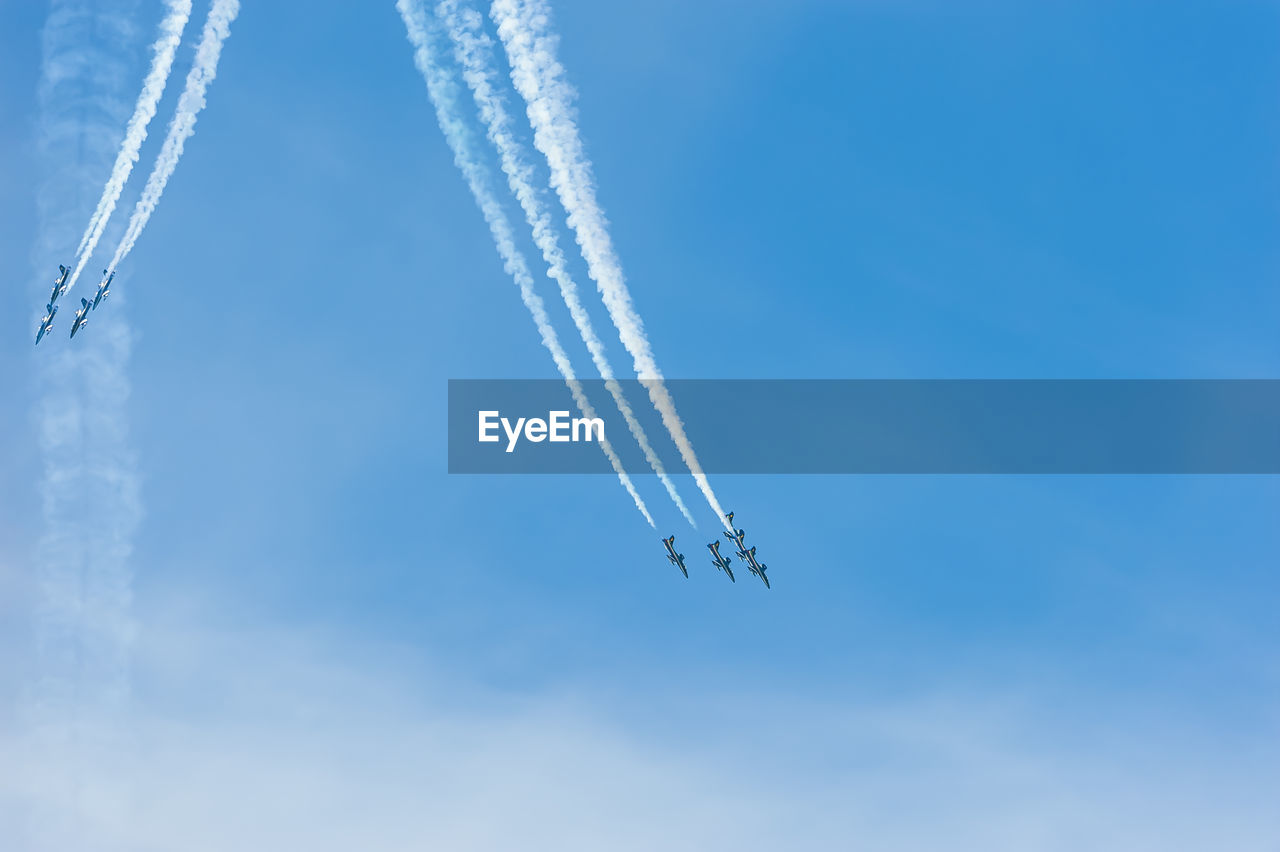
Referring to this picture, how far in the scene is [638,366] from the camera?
4194 centimetres

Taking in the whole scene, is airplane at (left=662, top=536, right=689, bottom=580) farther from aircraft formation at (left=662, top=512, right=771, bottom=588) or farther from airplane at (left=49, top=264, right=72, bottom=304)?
airplane at (left=49, top=264, right=72, bottom=304)

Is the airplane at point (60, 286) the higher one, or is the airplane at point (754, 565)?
the airplane at point (60, 286)

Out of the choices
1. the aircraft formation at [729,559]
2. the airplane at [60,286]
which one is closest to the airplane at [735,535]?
the aircraft formation at [729,559]

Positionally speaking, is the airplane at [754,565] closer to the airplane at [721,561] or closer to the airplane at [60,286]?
the airplane at [721,561]

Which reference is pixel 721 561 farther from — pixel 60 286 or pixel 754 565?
pixel 60 286

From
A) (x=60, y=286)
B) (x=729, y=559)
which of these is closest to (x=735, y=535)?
(x=729, y=559)

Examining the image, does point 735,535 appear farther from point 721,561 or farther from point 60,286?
point 60,286

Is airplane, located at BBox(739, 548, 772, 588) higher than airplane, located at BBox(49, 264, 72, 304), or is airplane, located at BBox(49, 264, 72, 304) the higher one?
airplane, located at BBox(49, 264, 72, 304)

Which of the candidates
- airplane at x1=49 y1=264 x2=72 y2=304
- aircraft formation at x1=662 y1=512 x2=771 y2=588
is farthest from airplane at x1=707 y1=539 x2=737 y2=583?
airplane at x1=49 y1=264 x2=72 y2=304

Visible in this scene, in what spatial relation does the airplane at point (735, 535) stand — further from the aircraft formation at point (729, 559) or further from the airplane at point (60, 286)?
the airplane at point (60, 286)

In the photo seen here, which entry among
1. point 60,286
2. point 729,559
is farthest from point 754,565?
point 60,286

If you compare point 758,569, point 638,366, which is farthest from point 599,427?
point 758,569

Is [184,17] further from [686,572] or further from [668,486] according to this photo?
[686,572]

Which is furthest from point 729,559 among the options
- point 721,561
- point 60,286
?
point 60,286
